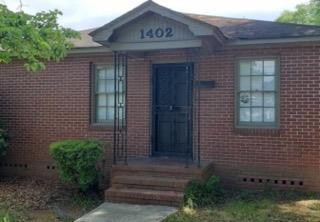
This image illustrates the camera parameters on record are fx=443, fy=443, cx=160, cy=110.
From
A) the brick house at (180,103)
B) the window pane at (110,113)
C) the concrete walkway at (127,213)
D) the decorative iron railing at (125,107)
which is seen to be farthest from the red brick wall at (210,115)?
the concrete walkway at (127,213)

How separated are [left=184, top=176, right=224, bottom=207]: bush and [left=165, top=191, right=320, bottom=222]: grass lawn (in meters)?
0.19

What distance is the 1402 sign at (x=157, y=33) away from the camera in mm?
9266

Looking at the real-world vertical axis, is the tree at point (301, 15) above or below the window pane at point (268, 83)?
above

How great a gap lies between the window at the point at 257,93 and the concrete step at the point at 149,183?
7.23 feet

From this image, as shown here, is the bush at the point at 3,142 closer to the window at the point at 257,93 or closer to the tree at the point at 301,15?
the window at the point at 257,93

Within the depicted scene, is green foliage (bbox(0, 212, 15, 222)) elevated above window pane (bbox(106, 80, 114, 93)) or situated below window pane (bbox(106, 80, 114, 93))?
below

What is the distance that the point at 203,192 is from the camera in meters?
8.82

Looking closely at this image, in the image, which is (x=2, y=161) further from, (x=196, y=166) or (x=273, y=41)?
(x=273, y=41)

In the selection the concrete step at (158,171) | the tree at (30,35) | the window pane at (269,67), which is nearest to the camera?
the tree at (30,35)

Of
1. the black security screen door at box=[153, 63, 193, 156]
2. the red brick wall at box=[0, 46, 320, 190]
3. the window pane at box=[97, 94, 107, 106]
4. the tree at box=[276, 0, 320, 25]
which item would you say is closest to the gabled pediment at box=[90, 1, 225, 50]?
the red brick wall at box=[0, 46, 320, 190]

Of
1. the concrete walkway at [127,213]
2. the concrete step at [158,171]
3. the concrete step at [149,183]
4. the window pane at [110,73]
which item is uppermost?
Answer: the window pane at [110,73]

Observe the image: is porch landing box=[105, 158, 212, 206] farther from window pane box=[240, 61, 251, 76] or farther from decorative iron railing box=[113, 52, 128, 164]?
window pane box=[240, 61, 251, 76]

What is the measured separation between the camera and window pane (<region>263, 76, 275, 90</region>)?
977 cm

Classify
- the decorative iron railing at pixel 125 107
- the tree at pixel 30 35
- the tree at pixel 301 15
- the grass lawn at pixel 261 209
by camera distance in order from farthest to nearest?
the tree at pixel 301 15 < the decorative iron railing at pixel 125 107 < the grass lawn at pixel 261 209 < the tree at pixel 30 35
